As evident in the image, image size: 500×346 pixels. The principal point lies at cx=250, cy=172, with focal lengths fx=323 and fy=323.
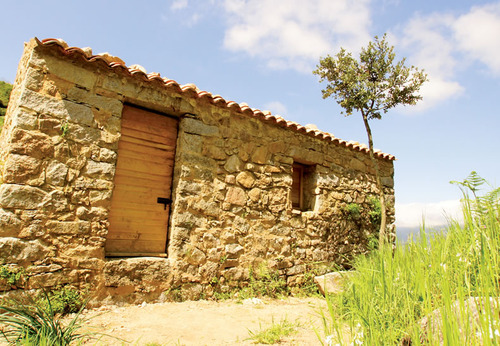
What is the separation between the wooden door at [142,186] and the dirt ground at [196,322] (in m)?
0.68

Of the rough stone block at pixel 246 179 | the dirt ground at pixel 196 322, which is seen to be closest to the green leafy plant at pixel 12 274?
the dirt ground at pixel 196 322

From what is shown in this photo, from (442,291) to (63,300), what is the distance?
323 centimetres

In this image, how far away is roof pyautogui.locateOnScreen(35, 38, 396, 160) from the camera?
333 centimetres

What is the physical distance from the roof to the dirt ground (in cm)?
258

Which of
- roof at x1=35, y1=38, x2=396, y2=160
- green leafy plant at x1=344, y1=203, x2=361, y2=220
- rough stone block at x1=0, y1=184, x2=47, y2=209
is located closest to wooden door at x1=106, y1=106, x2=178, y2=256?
roof at x1=35, y1=38, x2=396, y2=160

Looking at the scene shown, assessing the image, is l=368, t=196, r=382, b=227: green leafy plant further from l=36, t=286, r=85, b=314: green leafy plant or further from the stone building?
l=36, t=286, r=85, b=314: green leafy plant

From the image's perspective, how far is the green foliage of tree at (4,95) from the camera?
6648 mm

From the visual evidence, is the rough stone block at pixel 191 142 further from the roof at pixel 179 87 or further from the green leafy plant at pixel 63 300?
the green leafy plant at pixel 63 300

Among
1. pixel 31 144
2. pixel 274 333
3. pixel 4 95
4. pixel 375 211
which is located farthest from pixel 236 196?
pixel 4 95

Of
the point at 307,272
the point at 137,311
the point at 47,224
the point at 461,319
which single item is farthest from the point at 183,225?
the point at 461,319

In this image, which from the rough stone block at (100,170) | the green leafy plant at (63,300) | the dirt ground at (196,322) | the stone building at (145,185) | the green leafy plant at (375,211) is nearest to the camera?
the dirt ground at (196,322)

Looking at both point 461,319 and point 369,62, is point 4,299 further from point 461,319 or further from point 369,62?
point 369,62

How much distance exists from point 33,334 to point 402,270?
2.69m

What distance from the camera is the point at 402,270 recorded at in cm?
237
